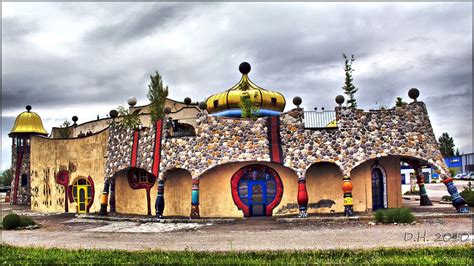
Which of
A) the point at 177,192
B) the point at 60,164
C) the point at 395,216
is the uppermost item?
the point at 60,164

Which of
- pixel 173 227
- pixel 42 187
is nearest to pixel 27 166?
pixel 42 187

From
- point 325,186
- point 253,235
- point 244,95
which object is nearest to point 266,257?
point 253,235

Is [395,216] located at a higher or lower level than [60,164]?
lower

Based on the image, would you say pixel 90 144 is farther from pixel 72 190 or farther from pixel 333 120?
pixel 333 120

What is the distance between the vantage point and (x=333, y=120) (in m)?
20.5

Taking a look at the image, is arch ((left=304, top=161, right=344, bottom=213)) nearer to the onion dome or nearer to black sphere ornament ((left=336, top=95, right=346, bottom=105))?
black sphere ornament ((left=336, top=95, right=346, bottom=105))

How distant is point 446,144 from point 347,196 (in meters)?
69.0

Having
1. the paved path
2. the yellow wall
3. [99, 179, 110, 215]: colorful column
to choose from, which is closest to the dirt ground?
the paved path

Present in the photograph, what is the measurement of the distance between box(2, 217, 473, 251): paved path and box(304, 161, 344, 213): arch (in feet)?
9.26

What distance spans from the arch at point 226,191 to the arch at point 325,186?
2.20 feet

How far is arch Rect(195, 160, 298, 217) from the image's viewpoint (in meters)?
20.3

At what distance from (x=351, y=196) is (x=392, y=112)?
382cm

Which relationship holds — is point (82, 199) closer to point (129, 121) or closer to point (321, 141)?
point (129, 121)

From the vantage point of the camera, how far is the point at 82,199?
1059 inches
